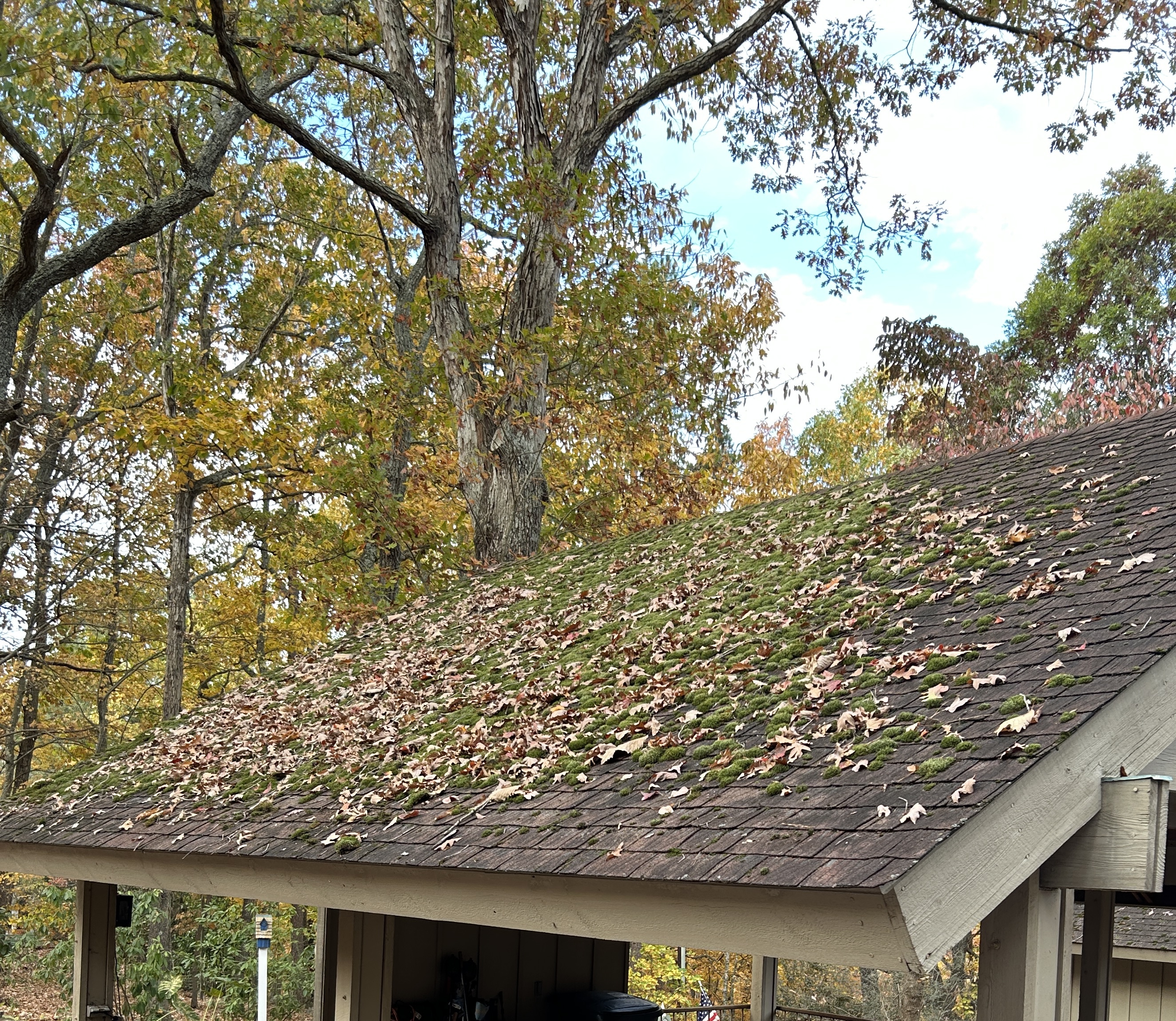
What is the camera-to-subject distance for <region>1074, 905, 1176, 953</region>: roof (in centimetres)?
972

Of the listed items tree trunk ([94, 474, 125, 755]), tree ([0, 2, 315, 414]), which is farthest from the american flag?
tree trunk ([94, 474, 125, 755])

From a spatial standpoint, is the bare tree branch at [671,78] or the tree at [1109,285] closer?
the bare tree branch at [671,78]

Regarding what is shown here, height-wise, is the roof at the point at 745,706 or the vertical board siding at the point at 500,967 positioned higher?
the roof at the point at 745,706

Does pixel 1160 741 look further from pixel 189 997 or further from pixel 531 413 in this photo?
pixel 189 997

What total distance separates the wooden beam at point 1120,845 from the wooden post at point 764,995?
15.7 ft

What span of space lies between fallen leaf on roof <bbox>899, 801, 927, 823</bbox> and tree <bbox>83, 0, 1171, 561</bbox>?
40.4 ft

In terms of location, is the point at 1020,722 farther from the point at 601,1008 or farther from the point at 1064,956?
the point at 601,1008

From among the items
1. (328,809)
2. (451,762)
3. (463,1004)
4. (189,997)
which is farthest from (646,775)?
(189,997)

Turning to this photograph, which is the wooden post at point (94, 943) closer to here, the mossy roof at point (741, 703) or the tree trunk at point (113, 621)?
the mossy roof at point (741, 703)

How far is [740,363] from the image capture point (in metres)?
24.6

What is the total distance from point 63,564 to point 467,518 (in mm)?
8170

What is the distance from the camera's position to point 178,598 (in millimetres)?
17562

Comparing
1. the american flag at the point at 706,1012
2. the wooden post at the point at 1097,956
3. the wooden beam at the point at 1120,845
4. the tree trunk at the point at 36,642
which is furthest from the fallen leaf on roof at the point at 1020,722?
the tree trunk at the point at 36,642

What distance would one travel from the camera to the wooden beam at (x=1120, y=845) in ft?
10.8
